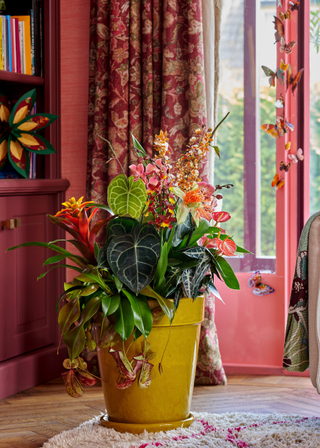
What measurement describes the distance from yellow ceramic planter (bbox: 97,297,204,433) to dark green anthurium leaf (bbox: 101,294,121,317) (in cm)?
14

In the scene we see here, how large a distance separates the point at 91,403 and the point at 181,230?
0.83 m

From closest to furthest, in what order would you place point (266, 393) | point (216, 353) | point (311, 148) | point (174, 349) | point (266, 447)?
point (266, 447) → point (174, 349) → point (266, 393) → point (216, 353) → point (311, 148)

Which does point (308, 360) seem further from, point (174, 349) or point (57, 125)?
point (57, 125)

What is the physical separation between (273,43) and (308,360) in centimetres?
144

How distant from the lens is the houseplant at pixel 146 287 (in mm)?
1475

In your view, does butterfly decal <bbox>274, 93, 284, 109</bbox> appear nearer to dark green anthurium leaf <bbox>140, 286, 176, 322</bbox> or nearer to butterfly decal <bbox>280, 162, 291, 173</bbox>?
butterfly decal <bbox>280, 162, 291, 173</bbox>

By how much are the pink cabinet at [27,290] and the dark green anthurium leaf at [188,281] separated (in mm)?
943

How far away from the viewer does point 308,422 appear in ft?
5.46

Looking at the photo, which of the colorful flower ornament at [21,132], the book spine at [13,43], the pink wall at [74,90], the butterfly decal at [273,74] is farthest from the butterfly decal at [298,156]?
the book spine at [13,43]

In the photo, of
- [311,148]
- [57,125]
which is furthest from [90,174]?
[311,148]

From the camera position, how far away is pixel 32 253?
2.28 metres

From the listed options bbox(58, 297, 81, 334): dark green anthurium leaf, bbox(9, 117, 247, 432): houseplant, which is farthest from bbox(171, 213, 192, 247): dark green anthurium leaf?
bbox(58, 297, 81, 334): dark green anthurium leaf

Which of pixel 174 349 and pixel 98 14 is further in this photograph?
pixel 98 14

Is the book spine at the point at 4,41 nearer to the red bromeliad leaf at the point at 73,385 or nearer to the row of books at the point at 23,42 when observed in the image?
the row of books at the point at 23,42
